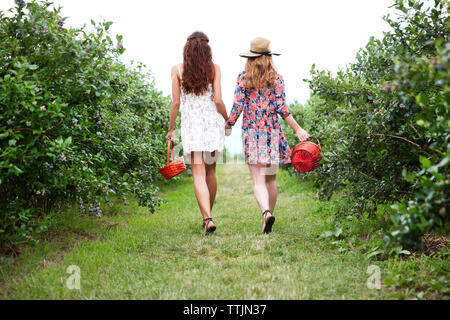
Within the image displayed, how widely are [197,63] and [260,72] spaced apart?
697 millimetres

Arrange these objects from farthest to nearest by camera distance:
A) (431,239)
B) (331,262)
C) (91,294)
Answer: (431,239) < (331,262) < (91,294)

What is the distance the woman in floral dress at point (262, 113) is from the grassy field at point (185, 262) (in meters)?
0.67

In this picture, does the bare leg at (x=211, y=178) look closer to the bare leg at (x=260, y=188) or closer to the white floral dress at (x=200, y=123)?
the white floral dress at (x=200, y=123)

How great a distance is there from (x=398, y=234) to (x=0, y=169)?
2543 millimetres

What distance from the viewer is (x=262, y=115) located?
4562 mm

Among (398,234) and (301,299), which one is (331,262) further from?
(398,234)

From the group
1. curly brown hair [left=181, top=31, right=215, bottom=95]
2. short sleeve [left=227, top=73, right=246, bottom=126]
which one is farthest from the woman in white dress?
short sleeve [left=227, top=73, right=246, bottom=126]

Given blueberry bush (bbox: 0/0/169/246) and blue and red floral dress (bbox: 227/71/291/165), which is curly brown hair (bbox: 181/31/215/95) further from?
blueberry bush (bbox: 0/0/169/246)

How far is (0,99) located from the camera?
2.78m

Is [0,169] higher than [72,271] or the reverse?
higher

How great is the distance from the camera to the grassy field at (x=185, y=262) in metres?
2.85

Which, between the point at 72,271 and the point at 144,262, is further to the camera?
the point at 144,262
